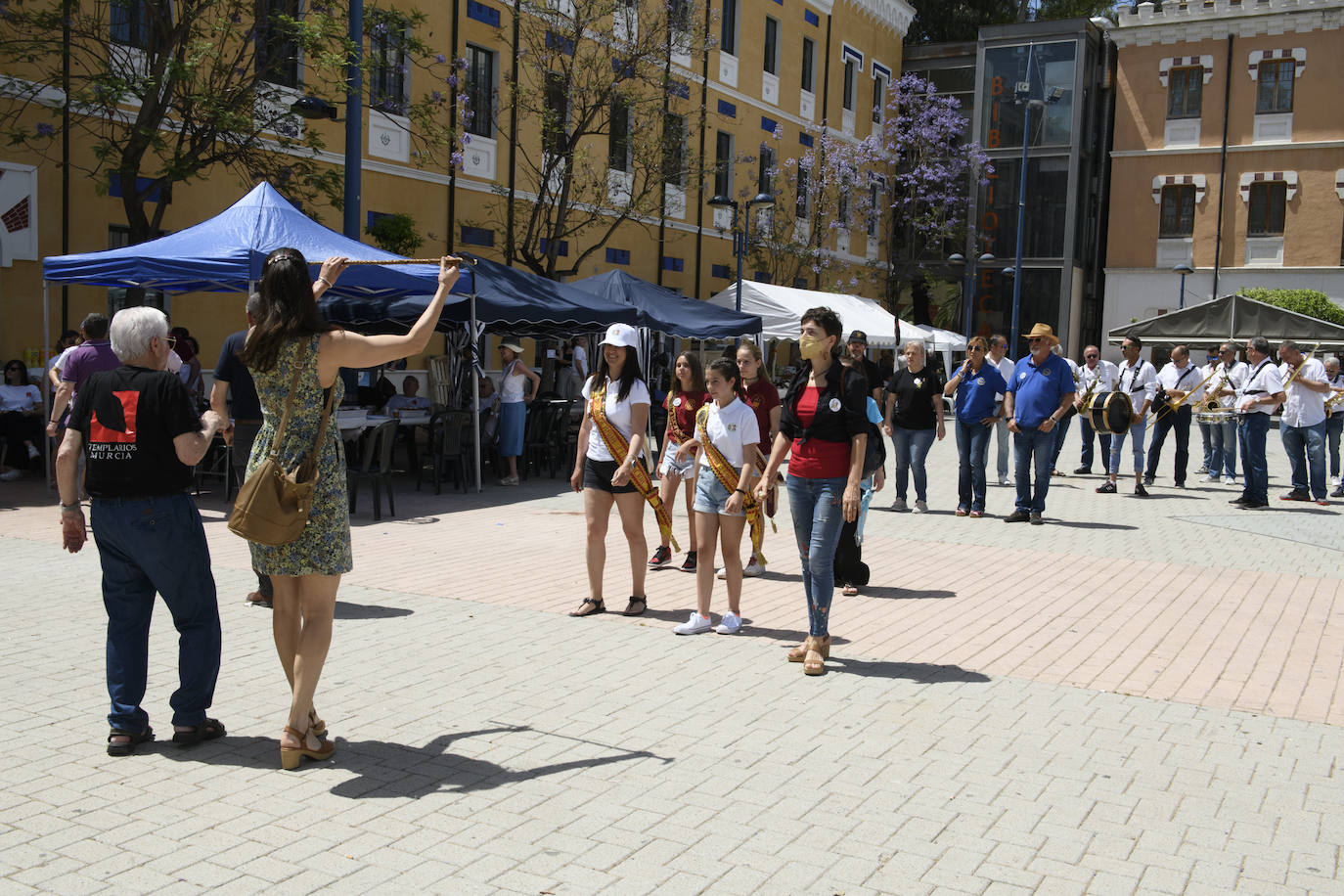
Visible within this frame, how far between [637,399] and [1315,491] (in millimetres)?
10933

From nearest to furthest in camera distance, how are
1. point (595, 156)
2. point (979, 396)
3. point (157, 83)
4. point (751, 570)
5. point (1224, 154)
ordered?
point (751, 570), point (979, 396), point (157, 83), point (595, 156), point (1224, 154)

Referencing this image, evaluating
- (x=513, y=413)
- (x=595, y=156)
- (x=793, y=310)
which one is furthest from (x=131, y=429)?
(x=595, y=156)

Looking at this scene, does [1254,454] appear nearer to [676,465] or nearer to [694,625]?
[676,465]

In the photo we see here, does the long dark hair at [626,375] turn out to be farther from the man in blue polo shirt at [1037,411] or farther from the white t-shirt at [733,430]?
the man in blue polo shirt at [1037,411]

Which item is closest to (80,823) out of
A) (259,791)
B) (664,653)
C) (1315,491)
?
(259,791)

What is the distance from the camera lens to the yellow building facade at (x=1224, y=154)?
36.1 meters

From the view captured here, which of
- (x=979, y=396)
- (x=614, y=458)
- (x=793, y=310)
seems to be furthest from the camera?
A: (x=793, y=310)

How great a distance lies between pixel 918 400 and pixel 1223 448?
705 centimetres

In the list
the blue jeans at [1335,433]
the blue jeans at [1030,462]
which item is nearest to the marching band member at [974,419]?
the blue jeans at [1030,462]

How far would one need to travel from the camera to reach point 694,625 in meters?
6.95

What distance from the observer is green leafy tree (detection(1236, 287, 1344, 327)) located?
31531 millimetres

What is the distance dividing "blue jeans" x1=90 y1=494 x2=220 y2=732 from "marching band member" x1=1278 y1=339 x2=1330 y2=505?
12488mm

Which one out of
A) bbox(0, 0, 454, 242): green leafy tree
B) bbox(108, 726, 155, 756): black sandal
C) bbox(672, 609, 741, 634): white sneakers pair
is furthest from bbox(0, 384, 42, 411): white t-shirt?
bbox(108, 726, 155, 756): black sandal

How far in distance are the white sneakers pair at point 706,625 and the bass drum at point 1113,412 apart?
9.39 metres
